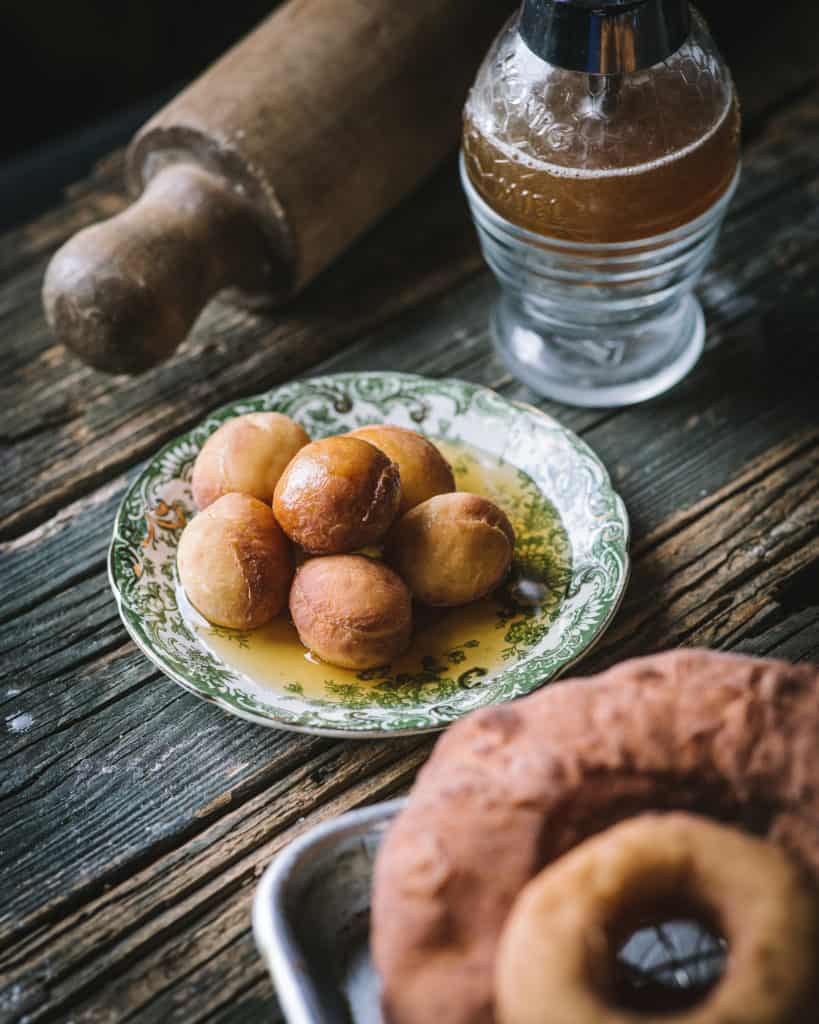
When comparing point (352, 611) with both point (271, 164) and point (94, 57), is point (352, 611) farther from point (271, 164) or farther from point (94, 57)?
point (94, 57)

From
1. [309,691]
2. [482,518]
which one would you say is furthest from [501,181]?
[309,691]

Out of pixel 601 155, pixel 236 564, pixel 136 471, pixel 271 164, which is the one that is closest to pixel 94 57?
pixel 271 164

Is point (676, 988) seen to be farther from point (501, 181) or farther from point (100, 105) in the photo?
point (100, 105)

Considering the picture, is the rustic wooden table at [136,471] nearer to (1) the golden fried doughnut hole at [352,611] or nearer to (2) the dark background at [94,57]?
(1) the golden fried doughnut hole at [352,611]

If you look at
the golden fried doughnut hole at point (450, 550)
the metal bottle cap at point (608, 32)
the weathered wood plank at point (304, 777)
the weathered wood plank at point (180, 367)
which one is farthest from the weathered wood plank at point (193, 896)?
Result: the metal bottle cap at point (608, 32)

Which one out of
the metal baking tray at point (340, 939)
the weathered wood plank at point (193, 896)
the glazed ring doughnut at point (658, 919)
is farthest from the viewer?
the weathered wood plank at point (193, 896)
